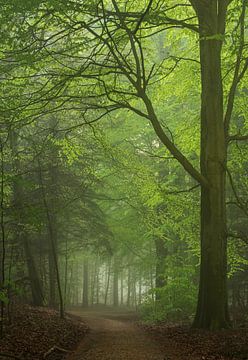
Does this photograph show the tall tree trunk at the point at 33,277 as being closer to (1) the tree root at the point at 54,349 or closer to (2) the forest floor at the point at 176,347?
(2) the forest floor at the point at 176,347

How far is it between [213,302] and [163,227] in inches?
282

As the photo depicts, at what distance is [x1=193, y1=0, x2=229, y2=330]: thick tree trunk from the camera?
32.0 ft

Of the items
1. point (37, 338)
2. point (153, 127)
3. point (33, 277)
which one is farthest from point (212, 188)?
point (33, 277)

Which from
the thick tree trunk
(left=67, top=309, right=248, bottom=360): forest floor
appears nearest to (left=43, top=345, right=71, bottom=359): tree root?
(left=67, top=309, right=248, bottom=360): forest floor

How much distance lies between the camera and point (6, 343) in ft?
27.9

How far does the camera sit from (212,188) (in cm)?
1027

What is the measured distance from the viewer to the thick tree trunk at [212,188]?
9.75 metres

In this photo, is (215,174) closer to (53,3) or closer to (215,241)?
(215,241)

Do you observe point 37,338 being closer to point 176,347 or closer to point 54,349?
point 54,349

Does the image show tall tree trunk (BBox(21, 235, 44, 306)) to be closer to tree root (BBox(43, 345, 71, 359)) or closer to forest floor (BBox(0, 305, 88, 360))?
forest floor (BBox(0, 305, 88, 360))

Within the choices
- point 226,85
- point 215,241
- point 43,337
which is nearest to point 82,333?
point 43,337

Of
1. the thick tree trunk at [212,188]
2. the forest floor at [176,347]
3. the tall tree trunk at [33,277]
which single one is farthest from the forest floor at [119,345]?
→ the tall tree trunk at [33,277]

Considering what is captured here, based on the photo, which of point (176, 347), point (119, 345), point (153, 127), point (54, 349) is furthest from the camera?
point (153, 127)

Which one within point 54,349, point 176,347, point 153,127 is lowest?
point 54,349
